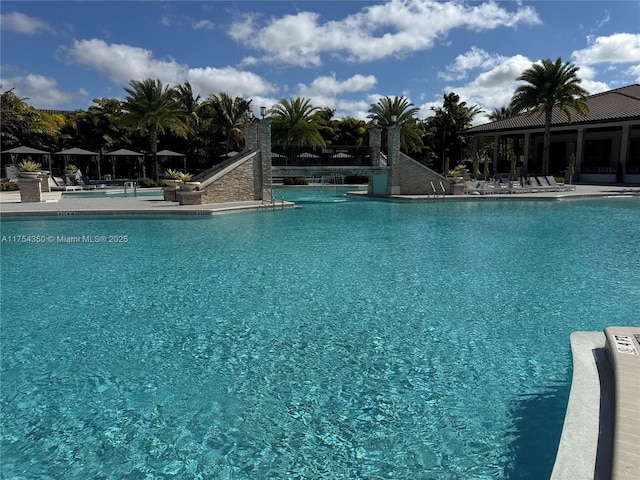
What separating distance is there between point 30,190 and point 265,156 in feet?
36.6

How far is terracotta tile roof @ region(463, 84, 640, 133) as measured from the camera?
111 ft

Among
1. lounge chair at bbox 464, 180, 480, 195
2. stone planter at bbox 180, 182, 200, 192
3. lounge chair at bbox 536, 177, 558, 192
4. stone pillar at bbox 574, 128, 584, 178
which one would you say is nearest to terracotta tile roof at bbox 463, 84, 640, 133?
stone pillar at bbox 574, 128, 584, 178

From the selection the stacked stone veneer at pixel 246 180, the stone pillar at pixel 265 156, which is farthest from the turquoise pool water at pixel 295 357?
the stone pillar at pixel 265 156

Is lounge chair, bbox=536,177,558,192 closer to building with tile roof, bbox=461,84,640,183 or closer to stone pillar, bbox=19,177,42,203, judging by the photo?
building with tile roof, bbox=461,84,640,183

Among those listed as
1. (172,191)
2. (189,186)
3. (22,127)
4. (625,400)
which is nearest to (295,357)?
(625,400)

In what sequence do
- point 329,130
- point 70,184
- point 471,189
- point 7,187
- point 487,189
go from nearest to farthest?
point 7,187 < point 487,189 < point 471,189 < point 70,184 < point 329,130

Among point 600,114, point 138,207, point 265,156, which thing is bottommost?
point 138,207

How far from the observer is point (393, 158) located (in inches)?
994

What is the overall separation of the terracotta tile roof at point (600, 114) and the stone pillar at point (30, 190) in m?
37.5

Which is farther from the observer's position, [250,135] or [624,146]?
[624,146]

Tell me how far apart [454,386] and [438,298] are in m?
2.95

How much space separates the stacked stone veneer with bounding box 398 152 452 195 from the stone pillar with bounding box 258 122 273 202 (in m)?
8.13

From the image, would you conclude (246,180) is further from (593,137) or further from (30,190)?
(593,137)

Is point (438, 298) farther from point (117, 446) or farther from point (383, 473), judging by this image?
point (117, 446)
